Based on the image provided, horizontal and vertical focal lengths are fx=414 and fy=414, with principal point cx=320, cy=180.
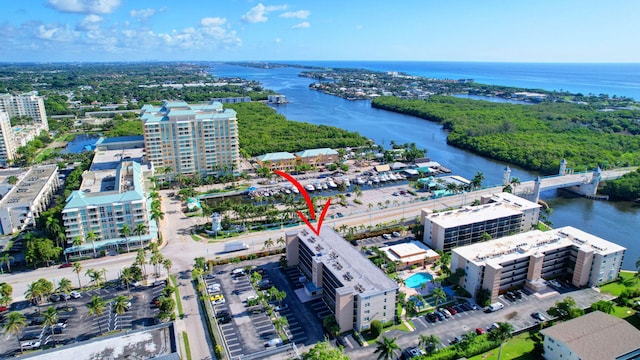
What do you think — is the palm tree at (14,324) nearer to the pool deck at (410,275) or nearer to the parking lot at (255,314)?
the parking lot at (255,314)

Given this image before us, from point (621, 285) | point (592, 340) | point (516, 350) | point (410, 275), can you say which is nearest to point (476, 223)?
point (410, 275)

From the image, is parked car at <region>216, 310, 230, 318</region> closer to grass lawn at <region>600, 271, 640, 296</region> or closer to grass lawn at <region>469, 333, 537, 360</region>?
grass lawn at <region>469, 333, 537, 360</region>

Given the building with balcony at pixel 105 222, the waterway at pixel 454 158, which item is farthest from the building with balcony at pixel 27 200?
the waterway at pixel 454 158

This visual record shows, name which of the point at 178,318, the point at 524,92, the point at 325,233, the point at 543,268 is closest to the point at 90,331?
the point at 178,318

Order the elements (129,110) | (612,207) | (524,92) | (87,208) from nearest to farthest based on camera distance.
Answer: (87,208), (612,207), (129,110), (524,92)

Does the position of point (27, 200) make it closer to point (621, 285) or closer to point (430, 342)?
point (430, 342)

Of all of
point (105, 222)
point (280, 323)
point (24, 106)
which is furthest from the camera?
point (24, 106)

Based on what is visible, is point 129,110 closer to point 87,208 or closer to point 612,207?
point 87,208
